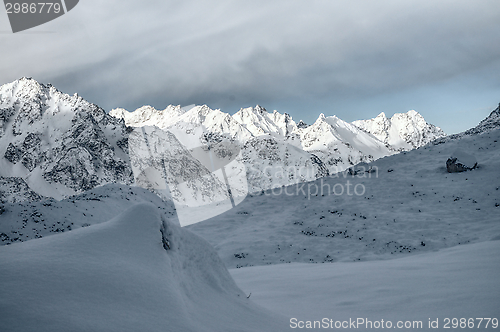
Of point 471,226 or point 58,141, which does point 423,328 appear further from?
point 58,141

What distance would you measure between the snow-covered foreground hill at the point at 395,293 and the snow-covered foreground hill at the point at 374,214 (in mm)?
5573

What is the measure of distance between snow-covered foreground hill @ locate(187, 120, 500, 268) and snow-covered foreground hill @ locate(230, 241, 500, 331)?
18.3ft

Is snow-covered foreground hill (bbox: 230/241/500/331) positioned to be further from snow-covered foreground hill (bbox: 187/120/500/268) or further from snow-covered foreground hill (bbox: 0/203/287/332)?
snow-covered foreground hill (bbox: 187/120/500/268)

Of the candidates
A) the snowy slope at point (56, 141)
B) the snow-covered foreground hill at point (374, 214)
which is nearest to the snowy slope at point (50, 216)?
the snow-covered foreground hill at point (374, 214)

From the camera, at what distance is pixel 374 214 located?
61.8 feet

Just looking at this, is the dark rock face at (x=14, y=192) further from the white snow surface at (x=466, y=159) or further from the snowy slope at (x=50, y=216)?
the white snow surface at (x=466, y=159)

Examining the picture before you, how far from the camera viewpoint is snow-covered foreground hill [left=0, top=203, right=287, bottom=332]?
253 cm

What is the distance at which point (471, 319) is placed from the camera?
170 inches

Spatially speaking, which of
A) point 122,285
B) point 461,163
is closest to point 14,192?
point 122,285

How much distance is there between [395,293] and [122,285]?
579cm

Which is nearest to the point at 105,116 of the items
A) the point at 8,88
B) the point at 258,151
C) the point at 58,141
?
the point at 58,141

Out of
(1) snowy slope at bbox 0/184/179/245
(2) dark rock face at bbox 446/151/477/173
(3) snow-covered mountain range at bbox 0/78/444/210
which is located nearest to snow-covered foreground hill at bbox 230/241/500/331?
(1) snowy slope at bbox 0/184/179/245

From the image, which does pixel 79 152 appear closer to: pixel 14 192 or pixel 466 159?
pixel 14 192

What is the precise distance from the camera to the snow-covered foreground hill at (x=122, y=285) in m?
2.53
